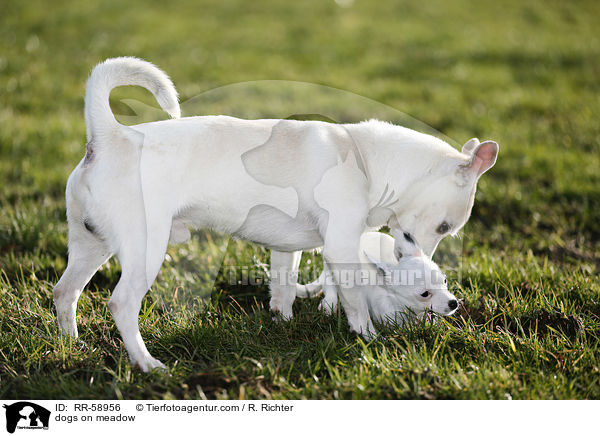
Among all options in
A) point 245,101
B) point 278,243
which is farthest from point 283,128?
point 245,101

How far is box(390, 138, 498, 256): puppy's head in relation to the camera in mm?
3121

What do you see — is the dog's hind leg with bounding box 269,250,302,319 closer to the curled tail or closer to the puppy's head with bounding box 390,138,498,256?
the puppy's head with bounding box 390,138,498,256

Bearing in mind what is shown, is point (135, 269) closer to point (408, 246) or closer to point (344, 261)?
point (344, 261)


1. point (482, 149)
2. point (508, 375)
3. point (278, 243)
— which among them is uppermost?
point (482, 149)

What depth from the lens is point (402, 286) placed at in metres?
3.13

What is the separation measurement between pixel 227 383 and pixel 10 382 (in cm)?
98

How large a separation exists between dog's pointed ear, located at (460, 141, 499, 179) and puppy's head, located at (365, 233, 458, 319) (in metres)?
0.48

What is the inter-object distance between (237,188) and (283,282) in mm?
738

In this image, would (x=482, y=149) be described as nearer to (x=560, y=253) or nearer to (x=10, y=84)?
(x=560, y=253)

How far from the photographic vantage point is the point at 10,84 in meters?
7.48

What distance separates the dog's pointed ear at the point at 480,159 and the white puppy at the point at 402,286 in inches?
19.0
